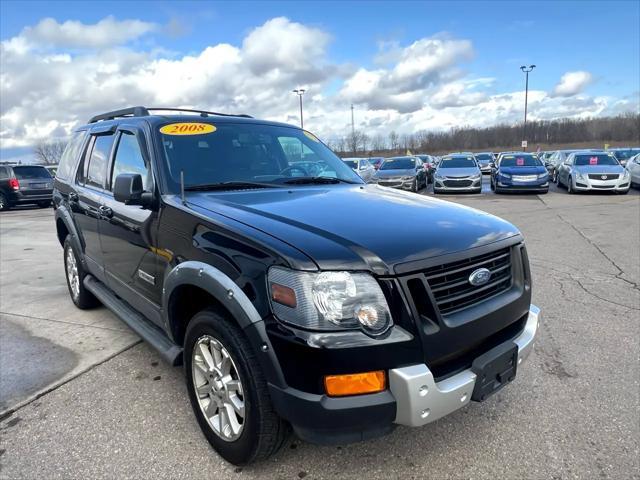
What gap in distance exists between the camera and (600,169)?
1712 cm

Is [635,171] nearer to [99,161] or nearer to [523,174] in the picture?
[523,174]

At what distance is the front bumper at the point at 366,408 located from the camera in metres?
1.98

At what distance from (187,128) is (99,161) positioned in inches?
49.0

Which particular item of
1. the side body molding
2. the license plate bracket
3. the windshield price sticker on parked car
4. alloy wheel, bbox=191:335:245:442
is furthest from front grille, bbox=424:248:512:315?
the windshield price sticker on parked car

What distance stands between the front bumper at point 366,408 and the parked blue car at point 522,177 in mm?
17554

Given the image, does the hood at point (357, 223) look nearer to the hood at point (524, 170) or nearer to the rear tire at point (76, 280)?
the rear tire at point (76, 280)

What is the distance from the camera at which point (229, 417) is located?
244 centimetres

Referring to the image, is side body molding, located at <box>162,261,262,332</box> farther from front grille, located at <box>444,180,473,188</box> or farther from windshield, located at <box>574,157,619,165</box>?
windshield, located at <box>574,157,619,165</box>

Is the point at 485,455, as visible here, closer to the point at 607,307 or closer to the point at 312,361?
the point at 312,361

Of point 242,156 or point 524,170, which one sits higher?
point 242,156

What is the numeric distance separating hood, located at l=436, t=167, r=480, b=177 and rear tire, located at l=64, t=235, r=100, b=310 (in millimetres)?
15589

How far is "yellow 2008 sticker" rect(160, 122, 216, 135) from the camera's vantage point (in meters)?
3.31

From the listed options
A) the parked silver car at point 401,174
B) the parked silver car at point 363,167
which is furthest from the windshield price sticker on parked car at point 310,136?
the parked silver car at point 363,167

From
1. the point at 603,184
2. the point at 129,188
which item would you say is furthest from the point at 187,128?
the point at 603,184
